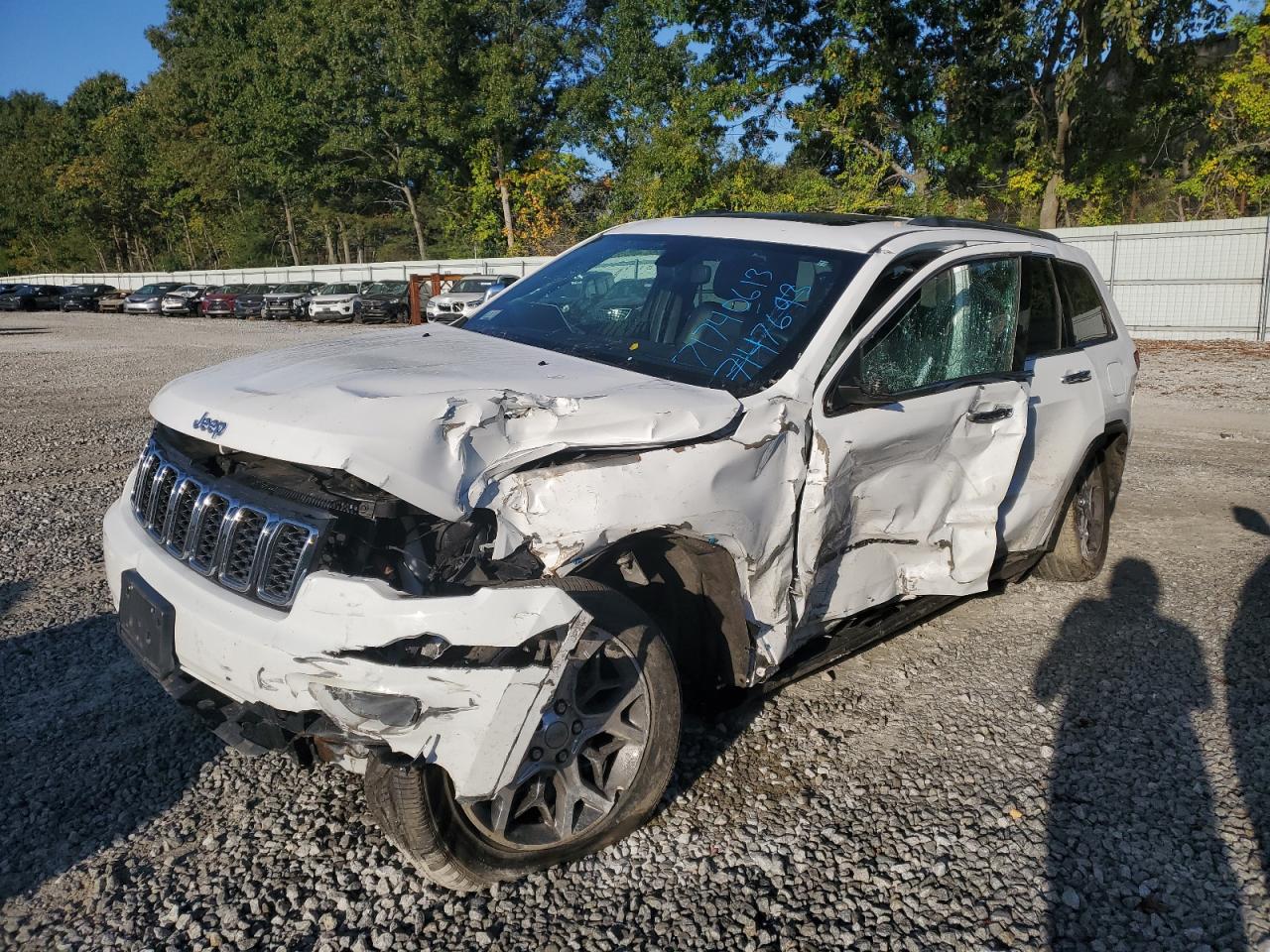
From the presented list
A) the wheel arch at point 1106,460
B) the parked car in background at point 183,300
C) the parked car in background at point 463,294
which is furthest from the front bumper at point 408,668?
the parked car in background at point 183,300

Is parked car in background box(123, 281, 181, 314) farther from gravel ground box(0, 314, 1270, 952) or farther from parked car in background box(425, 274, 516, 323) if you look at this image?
gravel ground box(0, 314, 1270, 952)

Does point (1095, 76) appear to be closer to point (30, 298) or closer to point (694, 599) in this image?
point (694, 599)

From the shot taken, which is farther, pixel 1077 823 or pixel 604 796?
pixel 1077 823

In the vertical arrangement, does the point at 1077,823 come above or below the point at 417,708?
below

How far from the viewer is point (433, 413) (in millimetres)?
2559

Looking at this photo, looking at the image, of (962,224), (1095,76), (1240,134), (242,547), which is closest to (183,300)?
(1095,76)

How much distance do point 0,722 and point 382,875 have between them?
70.8 inches

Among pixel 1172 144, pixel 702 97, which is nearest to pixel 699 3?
pixel 702 97

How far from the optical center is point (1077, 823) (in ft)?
10.1

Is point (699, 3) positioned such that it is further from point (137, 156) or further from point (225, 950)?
point (137, 156)

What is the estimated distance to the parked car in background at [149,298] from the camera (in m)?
40.6

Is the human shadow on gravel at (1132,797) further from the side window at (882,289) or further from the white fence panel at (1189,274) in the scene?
the white fence panel at (1189,274)

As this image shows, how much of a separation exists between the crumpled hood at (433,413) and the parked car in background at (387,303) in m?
29.6

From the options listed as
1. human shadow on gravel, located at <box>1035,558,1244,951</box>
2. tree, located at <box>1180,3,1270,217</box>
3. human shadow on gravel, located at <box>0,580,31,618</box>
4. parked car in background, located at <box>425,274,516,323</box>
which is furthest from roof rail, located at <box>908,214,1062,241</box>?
tree, located at <box>1180,3,1270,217</box>
